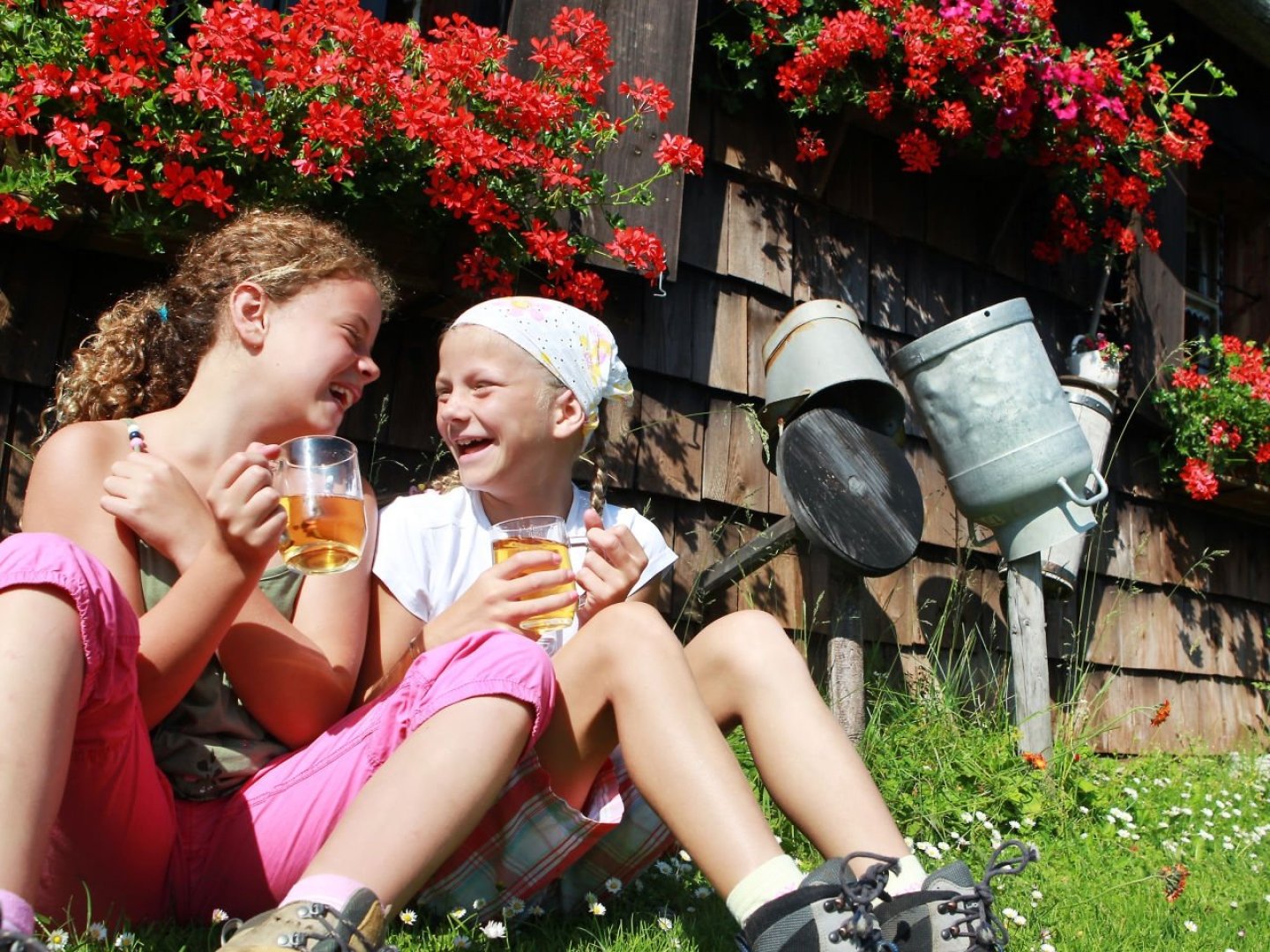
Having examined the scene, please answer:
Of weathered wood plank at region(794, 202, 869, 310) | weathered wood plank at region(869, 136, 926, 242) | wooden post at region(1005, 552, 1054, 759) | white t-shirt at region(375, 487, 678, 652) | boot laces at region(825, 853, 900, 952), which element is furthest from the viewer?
weathered wood plank at region(869, 136, 926, 242)

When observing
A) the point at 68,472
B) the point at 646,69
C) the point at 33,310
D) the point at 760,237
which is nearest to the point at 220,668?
the point at 68,472

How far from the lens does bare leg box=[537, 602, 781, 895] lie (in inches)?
57.3

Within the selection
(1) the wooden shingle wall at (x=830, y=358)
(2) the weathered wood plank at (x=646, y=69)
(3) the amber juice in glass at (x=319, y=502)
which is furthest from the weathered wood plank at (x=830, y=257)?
(3) the amber juice in glass at (x=319, y=502)

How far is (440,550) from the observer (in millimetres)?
2045

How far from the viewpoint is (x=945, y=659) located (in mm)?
3723

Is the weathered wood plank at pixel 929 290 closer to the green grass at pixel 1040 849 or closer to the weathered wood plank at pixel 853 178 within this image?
the weathered wood plank at pixel 853 178

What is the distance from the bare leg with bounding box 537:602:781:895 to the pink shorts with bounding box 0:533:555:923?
0.11 meters

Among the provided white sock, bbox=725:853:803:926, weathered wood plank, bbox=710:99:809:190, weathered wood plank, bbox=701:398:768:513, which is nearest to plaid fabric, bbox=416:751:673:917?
white sock, bbox=725:853:803:926

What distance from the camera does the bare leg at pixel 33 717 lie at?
45.8 inches

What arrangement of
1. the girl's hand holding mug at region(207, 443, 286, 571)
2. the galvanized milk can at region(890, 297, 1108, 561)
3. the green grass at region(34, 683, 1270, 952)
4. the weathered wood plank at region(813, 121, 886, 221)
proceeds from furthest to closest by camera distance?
the weathered wood plank at region(813, 121, 886, 221), the galvanized milk can at region(890, 297, 1108, 561), the green grass at region(34, 683, 1270, 952), the girl's hand holding mug at region(207, 443, 286, 571)

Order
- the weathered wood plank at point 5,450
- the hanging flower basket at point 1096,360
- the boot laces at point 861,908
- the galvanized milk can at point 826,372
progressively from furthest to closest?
the hanging flower basket at point 1096,360
the galvanized milk can at point 826,372
the weathered wood plank at point 5,450
the boot laces at point 861,908

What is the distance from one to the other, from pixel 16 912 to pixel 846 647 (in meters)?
2.11

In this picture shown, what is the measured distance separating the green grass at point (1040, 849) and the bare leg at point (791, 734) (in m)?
0.03

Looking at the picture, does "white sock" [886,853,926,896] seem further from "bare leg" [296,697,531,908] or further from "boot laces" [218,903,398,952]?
"boot laces" [218,903,398,952]
